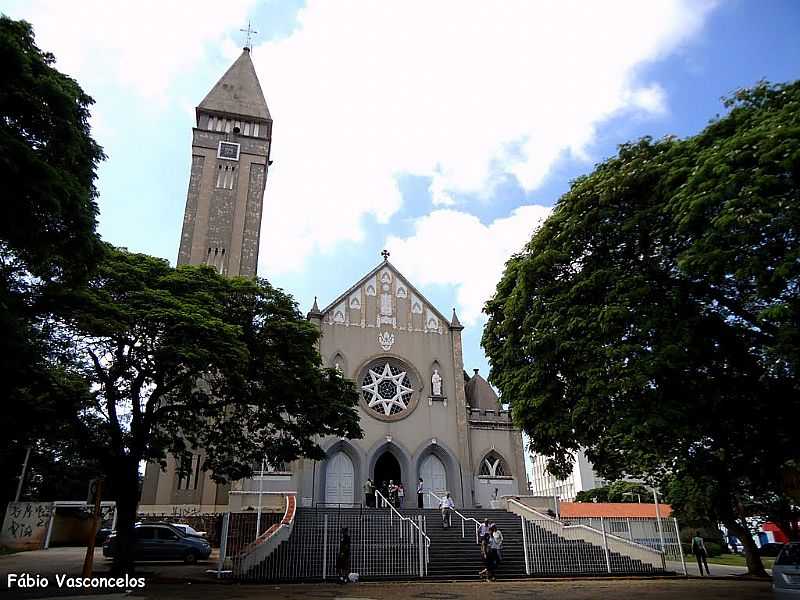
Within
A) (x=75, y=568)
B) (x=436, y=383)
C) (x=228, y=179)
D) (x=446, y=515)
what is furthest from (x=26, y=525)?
(x=228, y=179)

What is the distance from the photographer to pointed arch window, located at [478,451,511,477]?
26984 mm

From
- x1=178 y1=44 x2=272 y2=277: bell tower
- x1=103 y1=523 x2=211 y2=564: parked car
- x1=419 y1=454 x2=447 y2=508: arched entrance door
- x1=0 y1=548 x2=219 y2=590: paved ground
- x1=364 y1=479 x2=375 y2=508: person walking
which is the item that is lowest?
x1=0 y1=548 x2=219 y2=590: paved ground

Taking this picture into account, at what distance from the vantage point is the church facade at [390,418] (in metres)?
25.2

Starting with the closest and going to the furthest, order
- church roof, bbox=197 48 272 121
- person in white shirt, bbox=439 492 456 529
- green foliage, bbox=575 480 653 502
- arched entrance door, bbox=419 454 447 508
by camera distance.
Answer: person in white shirt, bbox=439 492 456 529, arched entrance door, bbox=419 454 447 508, church roof, bbox=197 48 272 121, green foliage, bbox=575 480 653 502

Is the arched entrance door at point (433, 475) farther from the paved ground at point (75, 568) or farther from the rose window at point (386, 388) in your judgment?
the paved ground at point (75, 568)

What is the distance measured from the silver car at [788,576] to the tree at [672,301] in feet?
7.26

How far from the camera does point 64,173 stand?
26.7 feet

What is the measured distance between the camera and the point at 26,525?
2553 centimetres

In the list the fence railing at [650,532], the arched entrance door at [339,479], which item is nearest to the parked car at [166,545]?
the arched entrance door at [339,479]

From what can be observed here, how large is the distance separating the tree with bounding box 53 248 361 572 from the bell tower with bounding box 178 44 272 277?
53.8 feet

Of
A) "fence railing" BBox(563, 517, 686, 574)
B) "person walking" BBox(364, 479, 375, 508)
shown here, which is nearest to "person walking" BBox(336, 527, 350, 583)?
"fence railing" BBox(563, 517, 686, 574)

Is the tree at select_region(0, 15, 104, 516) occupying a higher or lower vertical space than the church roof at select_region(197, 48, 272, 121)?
lower

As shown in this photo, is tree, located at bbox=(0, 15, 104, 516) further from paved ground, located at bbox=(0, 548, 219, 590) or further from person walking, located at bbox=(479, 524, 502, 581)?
person walking, located at bbox=(479, 524, 502, 581)

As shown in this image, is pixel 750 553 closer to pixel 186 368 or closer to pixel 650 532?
pixel 650 532
